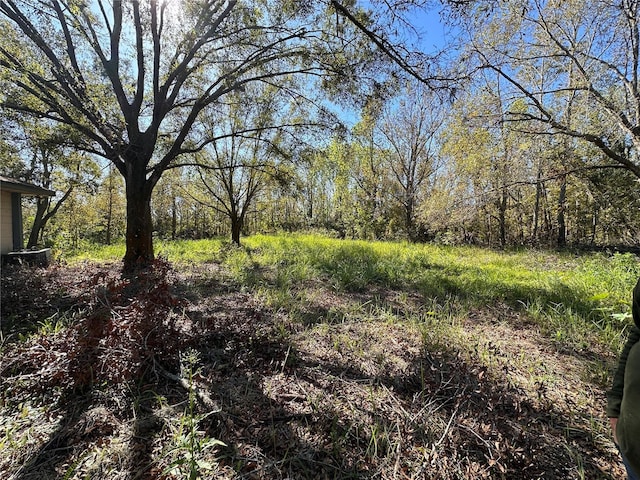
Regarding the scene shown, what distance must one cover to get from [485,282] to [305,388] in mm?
4383

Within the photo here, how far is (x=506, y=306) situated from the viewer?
3.92m

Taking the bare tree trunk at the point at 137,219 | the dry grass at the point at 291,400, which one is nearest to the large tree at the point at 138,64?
the bare tree trunk at the point at 137,219

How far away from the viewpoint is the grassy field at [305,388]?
1.46m

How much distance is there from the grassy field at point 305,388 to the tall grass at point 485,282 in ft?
0.21

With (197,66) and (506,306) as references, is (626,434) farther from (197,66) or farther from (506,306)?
(197,66)

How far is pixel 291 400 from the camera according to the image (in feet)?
6.40

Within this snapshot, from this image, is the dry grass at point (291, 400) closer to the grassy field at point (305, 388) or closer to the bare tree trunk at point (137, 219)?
the grassy field at point (305, 388)

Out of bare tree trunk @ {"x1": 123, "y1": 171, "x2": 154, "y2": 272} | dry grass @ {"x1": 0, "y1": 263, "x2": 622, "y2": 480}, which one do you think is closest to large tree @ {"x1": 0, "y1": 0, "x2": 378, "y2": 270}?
bare tree trunk @ {"x1": 123, "y1": 171, "x2": 154, "y2": 272}

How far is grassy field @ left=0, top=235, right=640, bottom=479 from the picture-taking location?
1463mm

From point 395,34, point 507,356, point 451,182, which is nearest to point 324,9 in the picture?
point 395,34

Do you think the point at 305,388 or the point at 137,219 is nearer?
the point at 305,388

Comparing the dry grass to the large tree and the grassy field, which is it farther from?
the large tree

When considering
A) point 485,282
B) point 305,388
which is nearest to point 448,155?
point 485,282

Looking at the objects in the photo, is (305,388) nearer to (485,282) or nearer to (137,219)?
(485,282)
